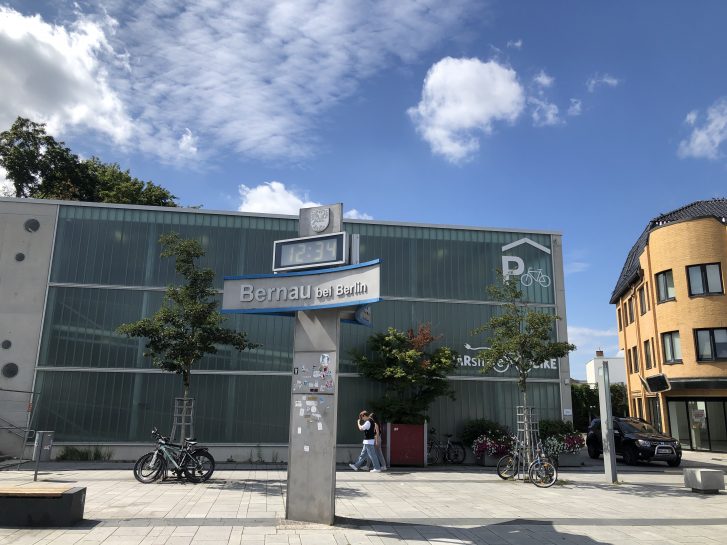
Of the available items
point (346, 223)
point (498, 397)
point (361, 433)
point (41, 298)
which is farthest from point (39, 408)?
point (498, 397)

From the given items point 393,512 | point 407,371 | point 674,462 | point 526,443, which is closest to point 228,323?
point 407,371

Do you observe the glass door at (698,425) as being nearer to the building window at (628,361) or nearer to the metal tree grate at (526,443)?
the building window at (628,361)

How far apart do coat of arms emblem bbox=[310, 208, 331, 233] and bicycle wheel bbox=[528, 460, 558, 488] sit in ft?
27.5

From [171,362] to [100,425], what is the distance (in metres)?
4.86

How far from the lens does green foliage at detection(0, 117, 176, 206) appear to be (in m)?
29.5

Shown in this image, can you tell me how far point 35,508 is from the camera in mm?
8234

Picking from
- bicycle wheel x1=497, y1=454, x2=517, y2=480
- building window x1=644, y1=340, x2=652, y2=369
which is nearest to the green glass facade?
bicycle wheel x1=497, y1=454, x2=517, y2=480

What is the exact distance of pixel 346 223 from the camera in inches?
774

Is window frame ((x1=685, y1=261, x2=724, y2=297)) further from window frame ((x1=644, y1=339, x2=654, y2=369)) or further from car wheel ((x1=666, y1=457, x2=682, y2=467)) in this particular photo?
car wheel ((x1=666, y1=457, x2=682, y2=467))

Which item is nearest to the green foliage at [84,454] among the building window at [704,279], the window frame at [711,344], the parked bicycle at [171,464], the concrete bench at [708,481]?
the parked bicycle at [171,464]

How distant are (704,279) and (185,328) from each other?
24.5 meters

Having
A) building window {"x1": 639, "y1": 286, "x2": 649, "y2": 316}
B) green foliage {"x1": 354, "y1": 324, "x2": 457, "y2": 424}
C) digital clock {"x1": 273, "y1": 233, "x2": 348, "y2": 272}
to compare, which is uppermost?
building window {"x1": 639, "y1": 286, "x2": 649, "y2": 316}

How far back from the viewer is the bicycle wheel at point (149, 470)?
506 inches

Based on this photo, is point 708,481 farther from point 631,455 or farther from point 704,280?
point 704,280
